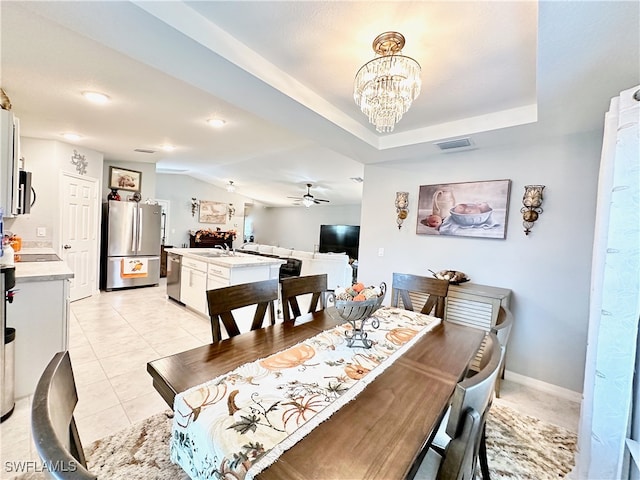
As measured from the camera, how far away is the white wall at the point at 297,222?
923 cm

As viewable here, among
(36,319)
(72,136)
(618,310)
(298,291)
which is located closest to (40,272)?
(36,319)

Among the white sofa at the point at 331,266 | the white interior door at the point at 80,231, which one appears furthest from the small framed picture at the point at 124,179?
the white sofa at the point at 331,266

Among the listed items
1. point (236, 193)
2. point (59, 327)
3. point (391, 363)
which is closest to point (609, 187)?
point (391, 363)

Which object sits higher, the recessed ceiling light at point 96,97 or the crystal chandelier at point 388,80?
the recessed ceiling light at point 96,97

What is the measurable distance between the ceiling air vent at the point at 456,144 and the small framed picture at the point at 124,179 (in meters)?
5.75

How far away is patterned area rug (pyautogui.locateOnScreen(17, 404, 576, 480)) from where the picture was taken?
153 centimetres

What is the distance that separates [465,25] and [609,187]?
3.58ft

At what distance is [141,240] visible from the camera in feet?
18.1

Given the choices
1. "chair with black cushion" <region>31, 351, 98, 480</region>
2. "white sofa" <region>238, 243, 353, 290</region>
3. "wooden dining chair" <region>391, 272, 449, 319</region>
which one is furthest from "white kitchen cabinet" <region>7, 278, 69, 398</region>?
"white sofa" <region>238, 243, 353, 290</region>

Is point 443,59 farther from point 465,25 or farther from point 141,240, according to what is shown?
point 141,240

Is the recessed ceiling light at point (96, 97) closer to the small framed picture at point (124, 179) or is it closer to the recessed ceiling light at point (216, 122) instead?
the recessed ceiling light at point (216, 122)

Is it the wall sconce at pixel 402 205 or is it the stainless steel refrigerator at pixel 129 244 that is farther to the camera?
the stainless steel refrigerator at pixel 129 244

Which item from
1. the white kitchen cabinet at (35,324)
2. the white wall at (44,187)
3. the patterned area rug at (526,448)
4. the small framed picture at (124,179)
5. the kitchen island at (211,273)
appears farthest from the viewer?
the small framed picture at (124,179)

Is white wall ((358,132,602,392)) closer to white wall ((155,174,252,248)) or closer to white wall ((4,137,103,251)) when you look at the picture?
white wall ((4,137,103,251))
